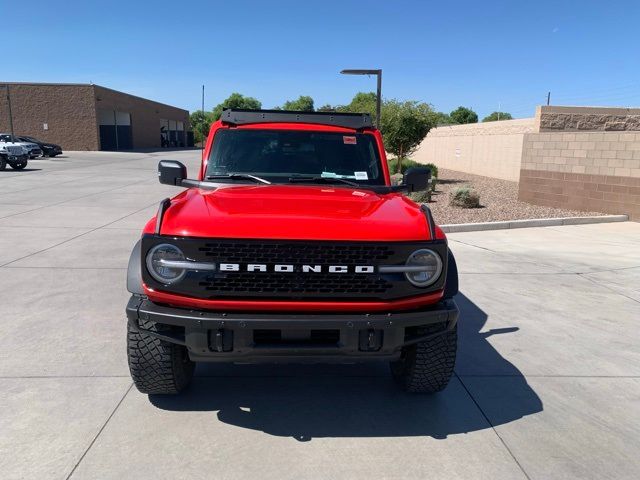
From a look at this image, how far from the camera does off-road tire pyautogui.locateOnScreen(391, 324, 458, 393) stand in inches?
129

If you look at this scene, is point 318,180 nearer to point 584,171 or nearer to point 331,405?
point 331,405

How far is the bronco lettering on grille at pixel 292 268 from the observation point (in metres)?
2.84

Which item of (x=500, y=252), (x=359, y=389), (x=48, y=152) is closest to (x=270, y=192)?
(x=359, y=389)

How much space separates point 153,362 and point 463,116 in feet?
339

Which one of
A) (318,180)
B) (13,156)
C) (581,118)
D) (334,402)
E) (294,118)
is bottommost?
(334,402)

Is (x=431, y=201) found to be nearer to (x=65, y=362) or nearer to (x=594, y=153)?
(x=594, y=153)

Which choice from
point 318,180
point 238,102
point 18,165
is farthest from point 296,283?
point 238,102

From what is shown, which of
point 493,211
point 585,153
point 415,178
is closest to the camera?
point 415,178

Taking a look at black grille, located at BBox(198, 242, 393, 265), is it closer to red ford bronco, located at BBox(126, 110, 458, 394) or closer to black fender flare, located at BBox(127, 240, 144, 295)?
red ford bronco, located at BBox(126, 110, 458, 394)

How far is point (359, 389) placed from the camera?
378 centimetres

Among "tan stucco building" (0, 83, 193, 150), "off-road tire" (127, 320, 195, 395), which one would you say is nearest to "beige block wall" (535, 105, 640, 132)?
"off-road tire" (127, 320, 195, 395)

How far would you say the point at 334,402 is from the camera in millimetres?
3566

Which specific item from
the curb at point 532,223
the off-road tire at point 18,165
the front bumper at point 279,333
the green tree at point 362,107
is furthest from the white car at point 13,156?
the front bumper at point 279,333

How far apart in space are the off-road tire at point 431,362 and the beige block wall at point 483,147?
16274mm
